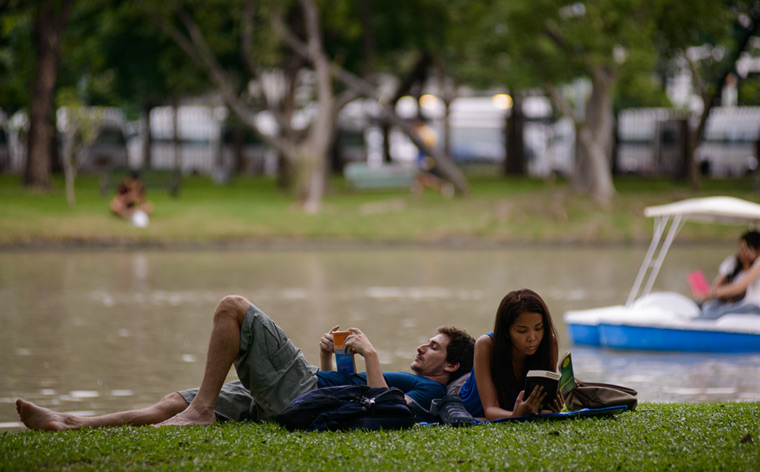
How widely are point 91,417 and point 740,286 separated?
744 centimetres

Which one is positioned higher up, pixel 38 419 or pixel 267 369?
pixel 267 369

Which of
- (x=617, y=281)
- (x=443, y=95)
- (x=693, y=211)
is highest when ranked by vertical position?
(x=443, y=95)

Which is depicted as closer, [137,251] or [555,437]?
[555,437]

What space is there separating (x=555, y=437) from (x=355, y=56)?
30.4 meters

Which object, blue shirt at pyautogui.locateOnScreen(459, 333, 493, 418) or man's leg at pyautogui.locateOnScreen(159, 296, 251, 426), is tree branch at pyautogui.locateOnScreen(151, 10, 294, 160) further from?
man's leg at pyautogui.locateOnScreen(159, 296, 251, 426)

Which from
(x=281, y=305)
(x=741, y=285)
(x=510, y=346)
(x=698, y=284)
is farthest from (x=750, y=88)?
(x=510, y=346)

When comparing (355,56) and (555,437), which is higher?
(355,56)

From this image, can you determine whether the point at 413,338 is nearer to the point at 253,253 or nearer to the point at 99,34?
the point at 253,253

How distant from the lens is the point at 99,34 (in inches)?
1260

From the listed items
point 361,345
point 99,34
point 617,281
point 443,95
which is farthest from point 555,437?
point 443,95

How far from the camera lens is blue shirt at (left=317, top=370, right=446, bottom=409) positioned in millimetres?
6336

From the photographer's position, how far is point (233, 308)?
5.96 meters

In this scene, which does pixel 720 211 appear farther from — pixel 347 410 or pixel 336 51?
pixel 336 51

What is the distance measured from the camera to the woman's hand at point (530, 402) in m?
5.84
